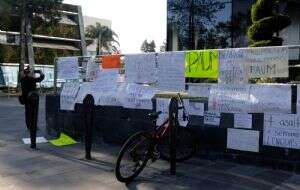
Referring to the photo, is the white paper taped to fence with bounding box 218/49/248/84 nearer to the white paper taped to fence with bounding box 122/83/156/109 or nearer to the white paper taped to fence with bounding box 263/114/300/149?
the white paper taped to fence with bounding box 263/114/300/149

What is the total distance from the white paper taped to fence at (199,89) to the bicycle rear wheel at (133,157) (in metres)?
1.45

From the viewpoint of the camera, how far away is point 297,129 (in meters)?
7.14

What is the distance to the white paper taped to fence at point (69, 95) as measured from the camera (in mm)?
10422

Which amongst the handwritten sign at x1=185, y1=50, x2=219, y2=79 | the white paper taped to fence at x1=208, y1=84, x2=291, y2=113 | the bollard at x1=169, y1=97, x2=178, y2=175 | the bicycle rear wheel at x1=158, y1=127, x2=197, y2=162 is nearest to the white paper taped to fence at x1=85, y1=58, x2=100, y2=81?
the handwritten sign at x1=185, y1=50, x2=219, y2=79

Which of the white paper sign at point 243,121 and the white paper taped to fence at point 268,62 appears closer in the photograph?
the white paper taped to fence at point 268,62

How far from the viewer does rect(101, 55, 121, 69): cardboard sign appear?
950 cm

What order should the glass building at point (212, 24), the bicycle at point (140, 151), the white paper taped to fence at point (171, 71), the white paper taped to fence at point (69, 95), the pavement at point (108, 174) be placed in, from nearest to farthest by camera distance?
the pavement at point (108, 174)
the bicycle at point (140, 151)
the white paper taped to fence at point (171, 71)
the white paper taped to fence at point (69, 95)
the glass building at point (212, 24)

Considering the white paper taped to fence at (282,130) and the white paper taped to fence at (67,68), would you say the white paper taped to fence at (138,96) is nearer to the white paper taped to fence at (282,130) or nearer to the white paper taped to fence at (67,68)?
the white paper taped to fence at (67,68)

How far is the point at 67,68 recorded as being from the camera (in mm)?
10672

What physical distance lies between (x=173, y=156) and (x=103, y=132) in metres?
2.84


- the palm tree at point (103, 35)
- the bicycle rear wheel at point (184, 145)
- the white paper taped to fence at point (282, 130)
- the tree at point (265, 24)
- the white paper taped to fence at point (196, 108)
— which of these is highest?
the palm tree at point (103, 35)

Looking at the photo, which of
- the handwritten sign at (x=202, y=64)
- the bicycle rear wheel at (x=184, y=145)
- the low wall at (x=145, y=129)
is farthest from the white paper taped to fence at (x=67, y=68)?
the bicycle rear wheel at (x=184, y=145)

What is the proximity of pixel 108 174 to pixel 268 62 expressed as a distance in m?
2.77

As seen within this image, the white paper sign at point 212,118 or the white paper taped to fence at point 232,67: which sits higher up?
the white paper taped to fence at point 232,67
